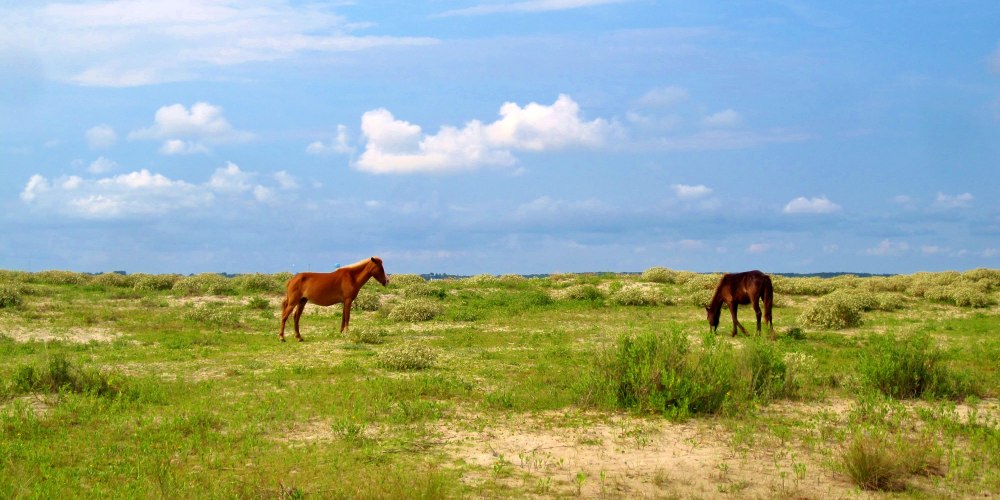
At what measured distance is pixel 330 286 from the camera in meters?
22.7

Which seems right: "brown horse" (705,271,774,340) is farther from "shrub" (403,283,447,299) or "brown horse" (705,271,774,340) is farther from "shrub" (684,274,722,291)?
"shrub" (403,283,447,299)

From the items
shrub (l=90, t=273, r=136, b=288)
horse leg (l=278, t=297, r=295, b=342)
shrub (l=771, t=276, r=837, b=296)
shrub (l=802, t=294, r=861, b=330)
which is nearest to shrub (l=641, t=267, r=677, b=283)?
shrub (l=771, t=276, r=837, b=296)

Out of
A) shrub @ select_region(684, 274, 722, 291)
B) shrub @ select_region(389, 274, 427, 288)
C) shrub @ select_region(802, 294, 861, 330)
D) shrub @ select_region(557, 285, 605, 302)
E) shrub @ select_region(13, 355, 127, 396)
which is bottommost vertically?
shrub @ select_region(13, 355, 127, 396)

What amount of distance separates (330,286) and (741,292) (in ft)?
38.4

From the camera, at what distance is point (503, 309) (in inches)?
1116

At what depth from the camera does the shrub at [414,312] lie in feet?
85.0

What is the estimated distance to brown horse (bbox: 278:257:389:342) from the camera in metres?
22.4

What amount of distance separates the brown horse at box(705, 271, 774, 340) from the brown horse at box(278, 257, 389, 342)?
9.54 m

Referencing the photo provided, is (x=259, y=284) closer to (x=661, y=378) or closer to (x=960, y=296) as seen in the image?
(x=661, y=378)

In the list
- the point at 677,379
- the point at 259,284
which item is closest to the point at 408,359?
the point at 677,379

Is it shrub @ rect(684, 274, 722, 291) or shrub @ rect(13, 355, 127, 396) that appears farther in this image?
shrub @ rect(684, 274, 722, 291)

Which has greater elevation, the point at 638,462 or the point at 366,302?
the point at 366,302

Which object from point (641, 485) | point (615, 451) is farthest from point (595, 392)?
point (641, 485)

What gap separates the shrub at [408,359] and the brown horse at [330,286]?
6.72 m
